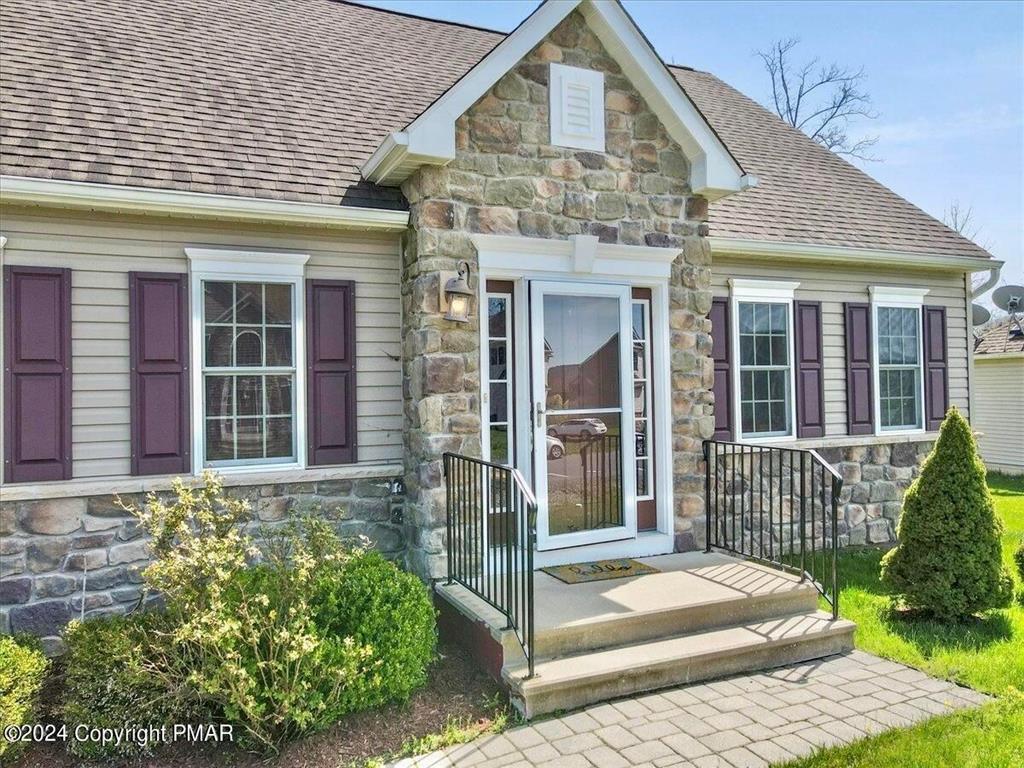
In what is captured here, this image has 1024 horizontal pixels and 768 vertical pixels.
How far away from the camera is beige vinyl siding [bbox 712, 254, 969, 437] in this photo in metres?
7.20

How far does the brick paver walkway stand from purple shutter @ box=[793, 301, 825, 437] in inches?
127

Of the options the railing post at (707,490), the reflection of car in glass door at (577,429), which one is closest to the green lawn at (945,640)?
the railing post at (707,490)

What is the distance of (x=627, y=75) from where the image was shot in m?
5.87

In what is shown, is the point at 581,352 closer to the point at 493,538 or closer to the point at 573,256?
the point at 573,256

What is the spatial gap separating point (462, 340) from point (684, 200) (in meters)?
2.33

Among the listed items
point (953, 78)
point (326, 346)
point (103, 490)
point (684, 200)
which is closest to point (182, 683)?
point (103, 490)

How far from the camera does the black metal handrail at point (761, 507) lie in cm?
540

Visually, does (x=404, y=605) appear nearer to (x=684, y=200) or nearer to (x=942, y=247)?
(x=684, y=200)

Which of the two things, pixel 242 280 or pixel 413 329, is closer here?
pixel 242 280

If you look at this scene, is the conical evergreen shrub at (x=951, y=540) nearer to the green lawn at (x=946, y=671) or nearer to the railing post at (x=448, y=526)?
the green lawn at (x=946, y=671)

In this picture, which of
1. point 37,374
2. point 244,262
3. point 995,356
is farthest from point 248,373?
point 995,356

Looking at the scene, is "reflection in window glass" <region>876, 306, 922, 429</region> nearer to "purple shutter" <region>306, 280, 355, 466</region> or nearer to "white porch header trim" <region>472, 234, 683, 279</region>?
"white porch header trim" <region>472, 234, 683, 279</region>

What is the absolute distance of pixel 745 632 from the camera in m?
4.66

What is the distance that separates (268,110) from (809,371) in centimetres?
570
